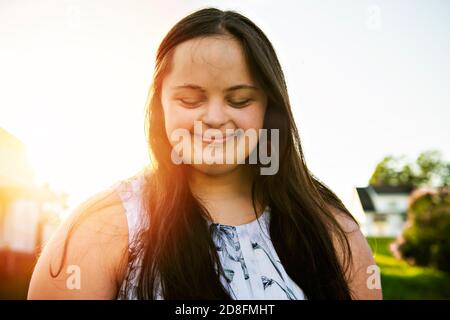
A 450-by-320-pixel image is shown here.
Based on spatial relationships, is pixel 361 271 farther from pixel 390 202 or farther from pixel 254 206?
pixel 390 202

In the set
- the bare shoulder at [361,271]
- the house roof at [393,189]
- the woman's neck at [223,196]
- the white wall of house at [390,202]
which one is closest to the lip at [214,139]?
the woman's neck at [223,196]

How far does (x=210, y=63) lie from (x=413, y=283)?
6764mm

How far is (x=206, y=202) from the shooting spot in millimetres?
1571

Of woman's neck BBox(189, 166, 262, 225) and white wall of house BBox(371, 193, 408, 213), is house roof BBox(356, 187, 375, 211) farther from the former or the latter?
woman's neck BBox(189, 166, 262, 225)

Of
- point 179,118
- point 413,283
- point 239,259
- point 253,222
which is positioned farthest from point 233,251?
point 413,283

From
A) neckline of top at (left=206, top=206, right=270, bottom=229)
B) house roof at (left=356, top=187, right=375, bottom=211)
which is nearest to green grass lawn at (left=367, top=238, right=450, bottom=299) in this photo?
neckline of top at (left=206, top=206, right=270, bottom=229)

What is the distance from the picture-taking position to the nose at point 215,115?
1354mm

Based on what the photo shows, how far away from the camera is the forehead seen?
135 cm

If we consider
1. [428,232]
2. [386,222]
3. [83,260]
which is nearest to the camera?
[83,260]

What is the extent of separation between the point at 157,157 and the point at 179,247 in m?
0.37

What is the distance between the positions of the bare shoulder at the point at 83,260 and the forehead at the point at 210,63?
1.79 feet

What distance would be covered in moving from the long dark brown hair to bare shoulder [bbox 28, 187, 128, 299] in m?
0.09

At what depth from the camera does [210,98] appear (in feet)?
4.51
